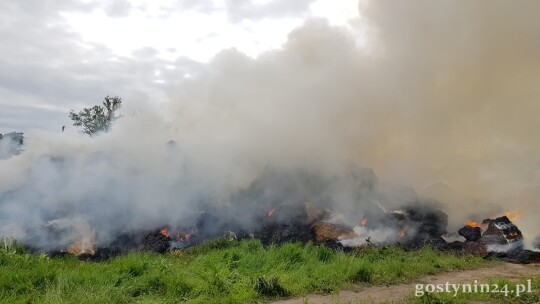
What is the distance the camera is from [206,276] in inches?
390

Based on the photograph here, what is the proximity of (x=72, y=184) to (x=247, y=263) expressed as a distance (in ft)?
29.4

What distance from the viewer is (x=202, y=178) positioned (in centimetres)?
1927

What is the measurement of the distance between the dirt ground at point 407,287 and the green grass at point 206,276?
1.12ft

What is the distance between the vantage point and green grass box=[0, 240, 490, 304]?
8.78m

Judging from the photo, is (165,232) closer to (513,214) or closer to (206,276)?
(206,276)

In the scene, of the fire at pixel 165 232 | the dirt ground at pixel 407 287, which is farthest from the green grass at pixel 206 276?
the fire at pixel 165 232

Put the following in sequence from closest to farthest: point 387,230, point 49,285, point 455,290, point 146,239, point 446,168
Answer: point 49,285 → point 455,290 → point 146,239 → point 387,230 → point 446,168

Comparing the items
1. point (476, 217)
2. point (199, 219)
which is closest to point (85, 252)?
point (199, 219)

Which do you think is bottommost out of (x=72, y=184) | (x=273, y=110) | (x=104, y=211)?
(x=104, y=211)

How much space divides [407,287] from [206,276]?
16.9 feet

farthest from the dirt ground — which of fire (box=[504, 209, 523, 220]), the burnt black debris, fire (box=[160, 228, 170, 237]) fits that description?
fire (box=[160, 228, 170, 237])

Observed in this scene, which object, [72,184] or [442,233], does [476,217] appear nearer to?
[442,233]

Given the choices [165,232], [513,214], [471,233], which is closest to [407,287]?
[471,233]

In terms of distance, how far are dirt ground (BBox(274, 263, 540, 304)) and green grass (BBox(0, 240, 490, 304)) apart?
0.34 m
